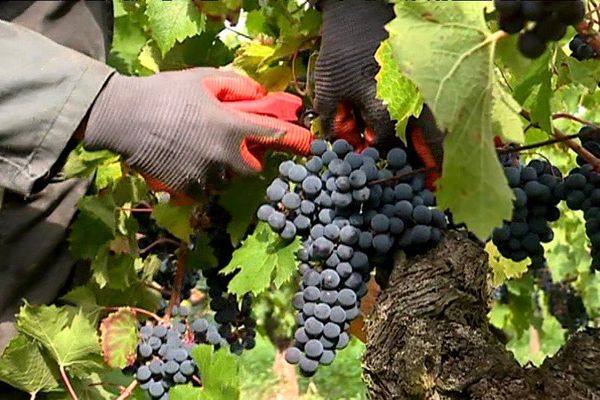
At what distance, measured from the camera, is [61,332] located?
183cm

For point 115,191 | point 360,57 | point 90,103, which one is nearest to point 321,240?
point 360,57

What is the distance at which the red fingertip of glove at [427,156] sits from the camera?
1.42 m

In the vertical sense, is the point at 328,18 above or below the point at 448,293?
above

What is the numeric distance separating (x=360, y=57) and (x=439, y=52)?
0.58 meters

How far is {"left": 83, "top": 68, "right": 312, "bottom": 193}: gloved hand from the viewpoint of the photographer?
1.55 meters

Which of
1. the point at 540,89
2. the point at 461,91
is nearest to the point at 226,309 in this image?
the point at 540,89

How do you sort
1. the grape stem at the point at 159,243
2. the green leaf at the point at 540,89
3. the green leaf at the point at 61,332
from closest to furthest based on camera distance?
the green leaf at the point at 540,89, the green leaf at the point at 61,332, the grape stem at the point at 159,243

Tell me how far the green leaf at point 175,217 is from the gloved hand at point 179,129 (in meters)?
0.22

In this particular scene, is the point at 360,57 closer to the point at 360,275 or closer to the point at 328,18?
the point at 328,18

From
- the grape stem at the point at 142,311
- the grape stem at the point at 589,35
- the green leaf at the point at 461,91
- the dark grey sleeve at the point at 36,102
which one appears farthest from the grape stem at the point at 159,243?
the green leaf at the point at 461,91

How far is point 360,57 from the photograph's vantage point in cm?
146

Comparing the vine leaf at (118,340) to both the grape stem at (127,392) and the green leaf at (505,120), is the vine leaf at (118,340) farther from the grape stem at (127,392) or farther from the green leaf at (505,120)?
the green leaf at (505,120)

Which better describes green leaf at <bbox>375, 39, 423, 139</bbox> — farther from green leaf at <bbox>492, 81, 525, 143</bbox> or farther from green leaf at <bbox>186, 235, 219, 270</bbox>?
green leaf at <bbox>186, 235, 219, 270</bbox>

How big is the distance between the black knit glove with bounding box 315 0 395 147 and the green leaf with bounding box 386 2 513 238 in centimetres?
53
